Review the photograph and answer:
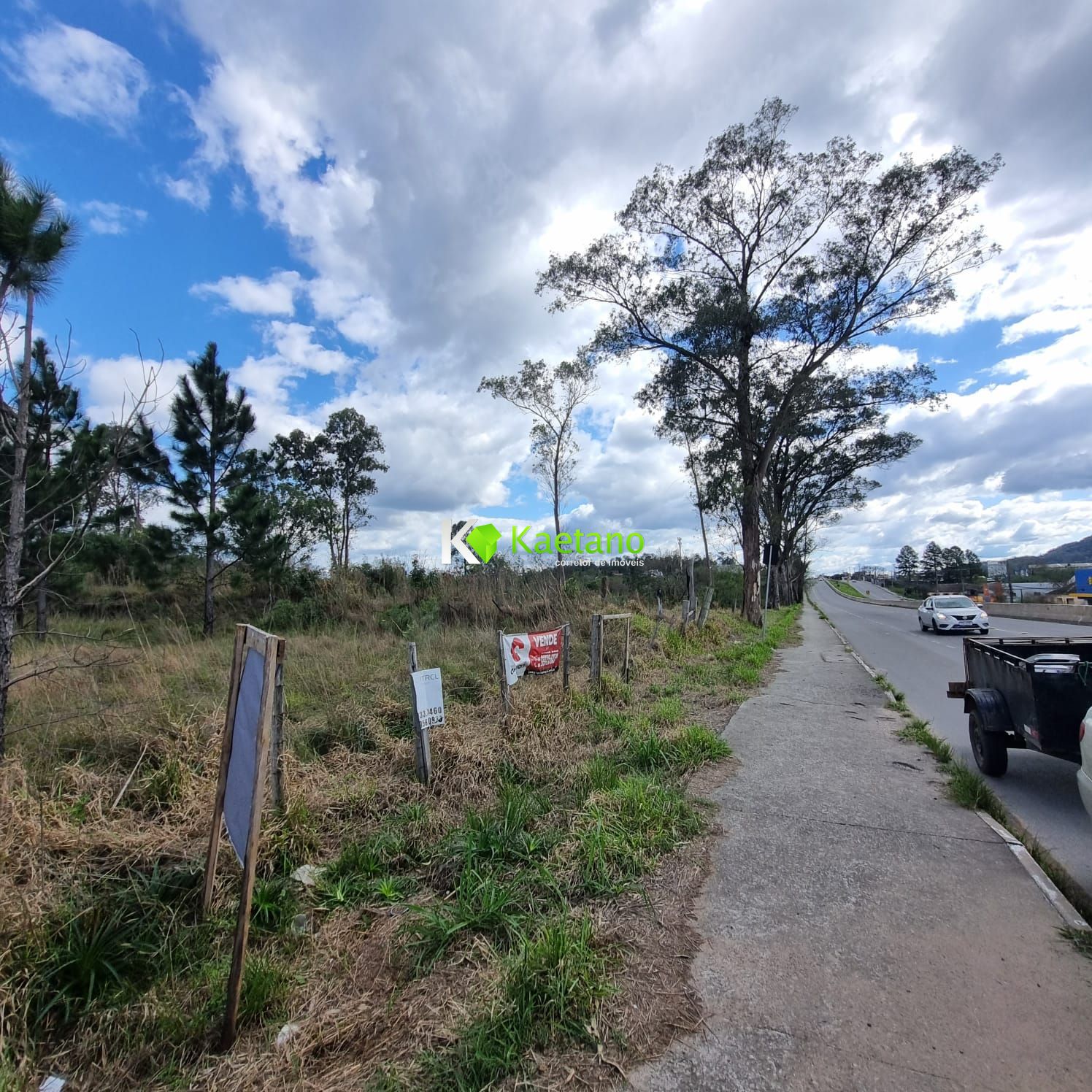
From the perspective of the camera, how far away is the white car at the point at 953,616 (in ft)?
61.9

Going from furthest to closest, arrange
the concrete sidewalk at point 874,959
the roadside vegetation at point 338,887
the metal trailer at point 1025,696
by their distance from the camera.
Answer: the metal trailer at point 1025,696, the roadside vegetation at point 338,887, the concrete sidewalk at point 874,959

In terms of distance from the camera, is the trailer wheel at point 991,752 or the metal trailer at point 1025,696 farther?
the trailer wheel at point 991,752

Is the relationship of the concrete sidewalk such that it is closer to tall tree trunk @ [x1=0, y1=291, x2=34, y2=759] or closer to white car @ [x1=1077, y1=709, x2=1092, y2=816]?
white car @ [x1=1077, y1=709, x2=1092, y2=816]

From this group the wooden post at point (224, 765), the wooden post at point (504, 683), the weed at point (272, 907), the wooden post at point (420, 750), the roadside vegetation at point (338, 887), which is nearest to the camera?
the roadside vegetation at point (338, 887)

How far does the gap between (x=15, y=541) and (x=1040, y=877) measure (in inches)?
254

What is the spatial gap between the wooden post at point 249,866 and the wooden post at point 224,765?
1.61 ft

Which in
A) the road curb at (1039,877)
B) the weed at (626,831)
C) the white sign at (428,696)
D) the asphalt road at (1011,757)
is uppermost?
the white sign at (428,696)

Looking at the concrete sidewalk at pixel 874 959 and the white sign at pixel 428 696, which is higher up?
the white sign at pixel 428 696

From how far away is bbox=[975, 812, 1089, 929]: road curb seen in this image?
283 centimetres

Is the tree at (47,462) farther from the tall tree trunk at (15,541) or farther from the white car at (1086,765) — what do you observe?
the white car at (1086,765)

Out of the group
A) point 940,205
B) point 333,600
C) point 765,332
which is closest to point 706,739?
point 333,600

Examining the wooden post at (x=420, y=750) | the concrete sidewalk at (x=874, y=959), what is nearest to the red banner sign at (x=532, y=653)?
the wooden post at (x=420, y=750)

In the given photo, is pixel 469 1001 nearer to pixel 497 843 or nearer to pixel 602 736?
pixel 497 843

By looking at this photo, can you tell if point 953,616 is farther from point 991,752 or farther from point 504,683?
point 504,683
